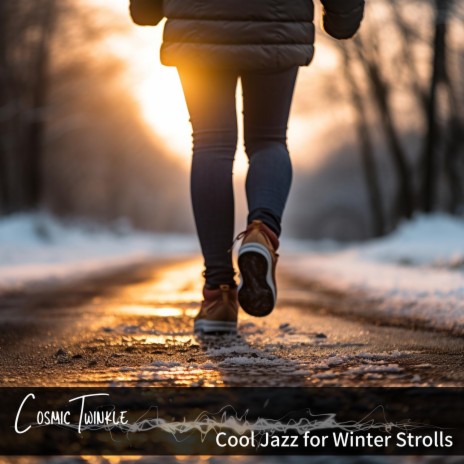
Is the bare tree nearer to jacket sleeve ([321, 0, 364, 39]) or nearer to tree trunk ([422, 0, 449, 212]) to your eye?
tree trunk ([422, 0, 449, 212])

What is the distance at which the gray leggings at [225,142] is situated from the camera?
2.60 metres

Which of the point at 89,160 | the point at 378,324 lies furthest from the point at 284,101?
the point at 89,160

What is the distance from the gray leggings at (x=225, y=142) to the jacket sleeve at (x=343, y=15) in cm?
25

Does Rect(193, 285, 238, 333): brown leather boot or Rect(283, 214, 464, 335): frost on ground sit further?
Rect(283, 214, 464, 335): frost on ground

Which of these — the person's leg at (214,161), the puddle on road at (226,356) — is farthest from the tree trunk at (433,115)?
the person's leg at (214,161)

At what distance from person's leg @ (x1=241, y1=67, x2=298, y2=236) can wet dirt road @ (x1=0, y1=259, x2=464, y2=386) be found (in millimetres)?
470

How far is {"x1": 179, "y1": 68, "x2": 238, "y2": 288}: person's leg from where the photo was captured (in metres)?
2.61

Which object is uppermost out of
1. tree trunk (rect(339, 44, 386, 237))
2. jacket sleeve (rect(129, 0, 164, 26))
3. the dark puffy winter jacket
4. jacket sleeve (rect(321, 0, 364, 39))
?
tree trunk (rect(339, 44, 386, 237))

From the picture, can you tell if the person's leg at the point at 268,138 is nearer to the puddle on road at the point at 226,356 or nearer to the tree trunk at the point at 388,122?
the puddle on road at the point at 226,356

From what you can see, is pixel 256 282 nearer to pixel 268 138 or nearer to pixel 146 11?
pixel 268 138

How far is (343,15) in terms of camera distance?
105 inches

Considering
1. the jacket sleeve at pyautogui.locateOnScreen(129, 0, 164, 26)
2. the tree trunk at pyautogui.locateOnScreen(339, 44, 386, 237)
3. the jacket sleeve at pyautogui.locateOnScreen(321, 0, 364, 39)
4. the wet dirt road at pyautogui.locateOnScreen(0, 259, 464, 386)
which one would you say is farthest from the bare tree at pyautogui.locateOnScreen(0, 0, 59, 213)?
the jacket sleeve at pyautogui.locateOnScreen(321, 0, 364, 39)

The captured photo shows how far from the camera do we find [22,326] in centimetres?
276

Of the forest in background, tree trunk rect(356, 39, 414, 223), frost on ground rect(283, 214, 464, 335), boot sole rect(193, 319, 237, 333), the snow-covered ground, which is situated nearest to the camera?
boot sole rect(193, 319, 237, 333)
